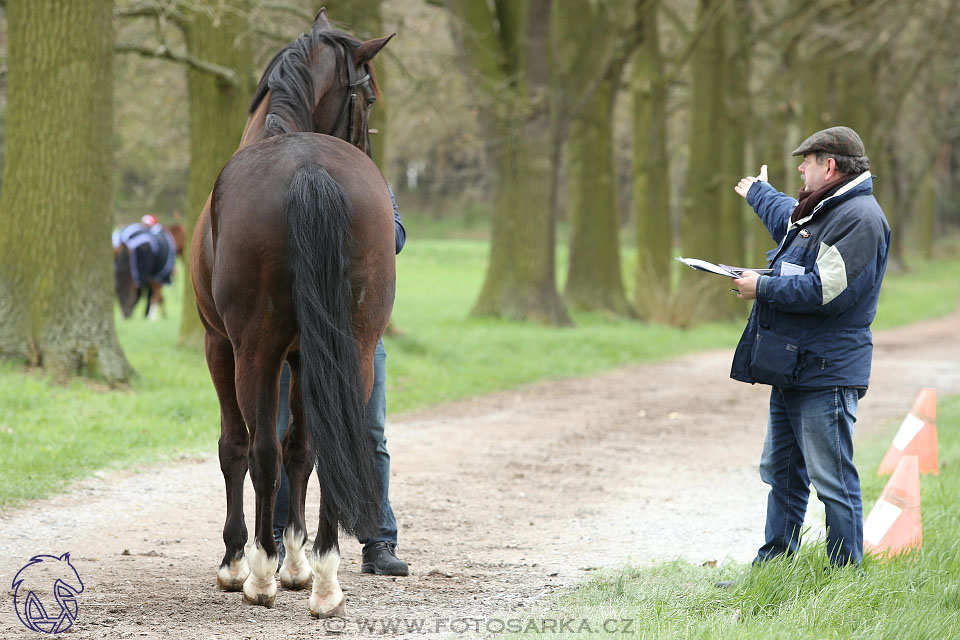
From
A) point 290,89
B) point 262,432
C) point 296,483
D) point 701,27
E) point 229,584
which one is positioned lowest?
point 229,584

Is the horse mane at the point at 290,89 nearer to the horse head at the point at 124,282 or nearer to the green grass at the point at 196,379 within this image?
the green grass at the point at 196,379

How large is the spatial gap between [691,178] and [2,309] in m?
14.7

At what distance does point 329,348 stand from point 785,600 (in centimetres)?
215

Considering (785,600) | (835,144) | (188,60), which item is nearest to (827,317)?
(835,144)

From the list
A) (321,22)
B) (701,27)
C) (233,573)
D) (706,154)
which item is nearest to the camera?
(233,573)

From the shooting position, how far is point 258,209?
407 cm

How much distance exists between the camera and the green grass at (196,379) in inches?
282

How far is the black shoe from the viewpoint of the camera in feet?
15.8

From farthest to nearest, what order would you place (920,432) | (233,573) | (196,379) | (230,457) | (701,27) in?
(701,27) → (196,379) → (920,432) → (230,457) → (233,573)

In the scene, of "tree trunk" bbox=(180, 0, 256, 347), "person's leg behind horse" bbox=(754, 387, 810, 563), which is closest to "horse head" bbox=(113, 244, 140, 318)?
"tree trunk" bbox=(180, 0, 256, 347)

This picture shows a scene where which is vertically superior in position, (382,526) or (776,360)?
(776,360)

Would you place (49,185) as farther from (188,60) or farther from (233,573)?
(233,573)

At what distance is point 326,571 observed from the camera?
161 inches

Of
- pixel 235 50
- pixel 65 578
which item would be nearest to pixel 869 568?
pixel 65 578
